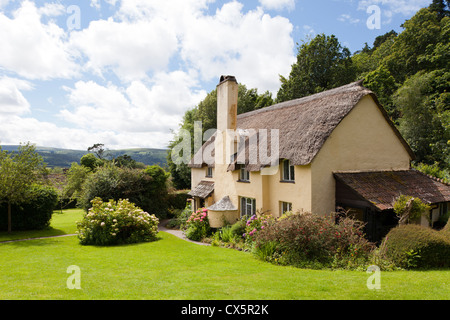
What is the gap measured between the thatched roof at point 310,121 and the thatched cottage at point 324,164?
5 cm

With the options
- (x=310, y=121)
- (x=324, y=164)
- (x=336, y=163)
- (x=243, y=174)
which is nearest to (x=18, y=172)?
(x=243, y=174)

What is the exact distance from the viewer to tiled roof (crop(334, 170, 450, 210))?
1286 cm

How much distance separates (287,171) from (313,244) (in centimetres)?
566

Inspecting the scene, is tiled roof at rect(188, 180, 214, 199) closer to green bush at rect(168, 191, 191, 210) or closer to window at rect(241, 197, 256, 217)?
window at rect(241, 197, 256, 217)

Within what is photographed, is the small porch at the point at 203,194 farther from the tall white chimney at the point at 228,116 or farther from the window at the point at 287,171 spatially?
the window at the point at 287,171

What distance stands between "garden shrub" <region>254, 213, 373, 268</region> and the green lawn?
81 centimetres

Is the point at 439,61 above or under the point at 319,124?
above

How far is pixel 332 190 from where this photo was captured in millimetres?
13977

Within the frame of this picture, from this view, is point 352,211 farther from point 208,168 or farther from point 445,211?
point 208,168

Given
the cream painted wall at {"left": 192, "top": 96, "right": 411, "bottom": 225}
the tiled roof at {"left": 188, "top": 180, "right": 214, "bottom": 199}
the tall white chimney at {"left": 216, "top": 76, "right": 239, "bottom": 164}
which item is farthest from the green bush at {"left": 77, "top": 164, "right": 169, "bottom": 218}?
the cream painted wall at {"left": 192, "top": 96, "right": 411, "bottom": 225}

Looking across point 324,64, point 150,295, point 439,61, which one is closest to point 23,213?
→ point 150,295

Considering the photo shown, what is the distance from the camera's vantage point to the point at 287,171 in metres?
15.3

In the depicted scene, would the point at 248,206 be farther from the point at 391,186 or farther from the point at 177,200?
the point at 177,200
